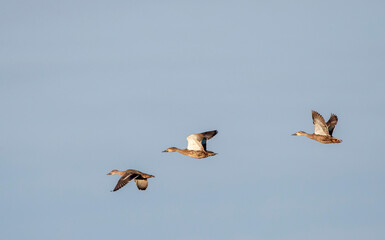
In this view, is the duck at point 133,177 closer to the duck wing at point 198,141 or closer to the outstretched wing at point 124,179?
the outstretched wing at point 124,179

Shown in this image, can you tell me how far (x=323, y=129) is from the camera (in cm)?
7169

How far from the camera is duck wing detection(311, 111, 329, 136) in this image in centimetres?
7081

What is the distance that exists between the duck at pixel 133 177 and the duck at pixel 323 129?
10360 mm

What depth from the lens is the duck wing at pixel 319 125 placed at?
7081 cm

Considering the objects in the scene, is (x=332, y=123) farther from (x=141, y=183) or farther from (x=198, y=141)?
(x=141, y=183)

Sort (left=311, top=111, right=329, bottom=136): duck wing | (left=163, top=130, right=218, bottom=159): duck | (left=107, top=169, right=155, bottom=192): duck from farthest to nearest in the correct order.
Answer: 1. (left=311, top=111, right=329, bottom=136): duck wing
2. (left=163, top=130, right=218, bottom=159): duck
3. (left=107, top=169, right=155, bottom=192): duck

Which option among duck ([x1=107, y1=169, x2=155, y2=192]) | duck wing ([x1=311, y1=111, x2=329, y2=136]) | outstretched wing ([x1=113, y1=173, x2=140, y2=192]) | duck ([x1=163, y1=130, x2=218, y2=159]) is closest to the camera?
outstretched wing ([x1=113, y1=173, x2=140, y2=192])

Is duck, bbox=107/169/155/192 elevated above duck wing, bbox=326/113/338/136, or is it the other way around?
duck wing, bbox=326/113/338/136

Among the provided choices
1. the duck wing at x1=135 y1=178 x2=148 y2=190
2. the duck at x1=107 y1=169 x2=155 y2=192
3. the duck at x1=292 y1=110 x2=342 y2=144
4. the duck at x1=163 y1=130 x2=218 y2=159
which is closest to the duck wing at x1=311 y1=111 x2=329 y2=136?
the duck at x1=292 y1=110 x2=342 y2=144

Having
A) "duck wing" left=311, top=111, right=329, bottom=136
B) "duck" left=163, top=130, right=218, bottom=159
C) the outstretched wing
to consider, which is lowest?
the outstretched wing

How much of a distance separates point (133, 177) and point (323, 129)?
1212cm

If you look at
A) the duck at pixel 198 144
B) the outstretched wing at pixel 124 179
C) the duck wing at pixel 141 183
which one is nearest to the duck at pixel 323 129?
the duck at pixel 198 144

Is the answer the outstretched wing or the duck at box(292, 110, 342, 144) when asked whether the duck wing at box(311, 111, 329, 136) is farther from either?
the outstretched wing

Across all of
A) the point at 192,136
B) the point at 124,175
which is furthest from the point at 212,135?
the point at 124,175
